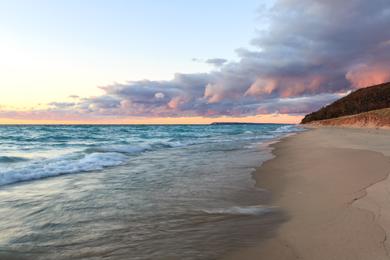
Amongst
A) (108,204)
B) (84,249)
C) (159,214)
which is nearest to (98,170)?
(108,204)

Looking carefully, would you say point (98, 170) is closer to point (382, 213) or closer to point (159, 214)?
point (159, 214)

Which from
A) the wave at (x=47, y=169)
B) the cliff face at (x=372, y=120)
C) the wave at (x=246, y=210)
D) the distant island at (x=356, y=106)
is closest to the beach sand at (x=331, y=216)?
the wave at (x=246, y=210)

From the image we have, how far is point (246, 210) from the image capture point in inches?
239

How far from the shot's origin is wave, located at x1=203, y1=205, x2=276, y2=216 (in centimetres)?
585

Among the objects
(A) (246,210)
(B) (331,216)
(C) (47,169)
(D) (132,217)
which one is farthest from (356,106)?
→ (D) (132,217)

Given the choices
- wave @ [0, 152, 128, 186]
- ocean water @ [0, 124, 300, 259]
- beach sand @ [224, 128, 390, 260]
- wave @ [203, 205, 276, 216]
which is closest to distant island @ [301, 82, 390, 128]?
wave @ [0, 152, 128, 186]

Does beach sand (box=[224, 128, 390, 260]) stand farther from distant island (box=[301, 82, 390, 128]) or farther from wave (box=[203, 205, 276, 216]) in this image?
distant island (box=[301, 82, 390, 128])

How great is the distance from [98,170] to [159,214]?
24.8ft

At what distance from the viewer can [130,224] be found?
532 cm

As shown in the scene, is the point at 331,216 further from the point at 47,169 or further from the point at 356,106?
the point at 356,106

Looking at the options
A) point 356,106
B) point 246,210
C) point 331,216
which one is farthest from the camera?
point 356,106

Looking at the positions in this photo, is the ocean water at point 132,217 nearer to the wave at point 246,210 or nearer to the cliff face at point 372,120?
the wave at point 246,210

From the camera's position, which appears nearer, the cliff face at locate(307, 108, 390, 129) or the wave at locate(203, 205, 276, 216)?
the wave at locate(203, 205, 276, 216)

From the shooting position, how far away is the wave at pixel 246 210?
5.85 meters
